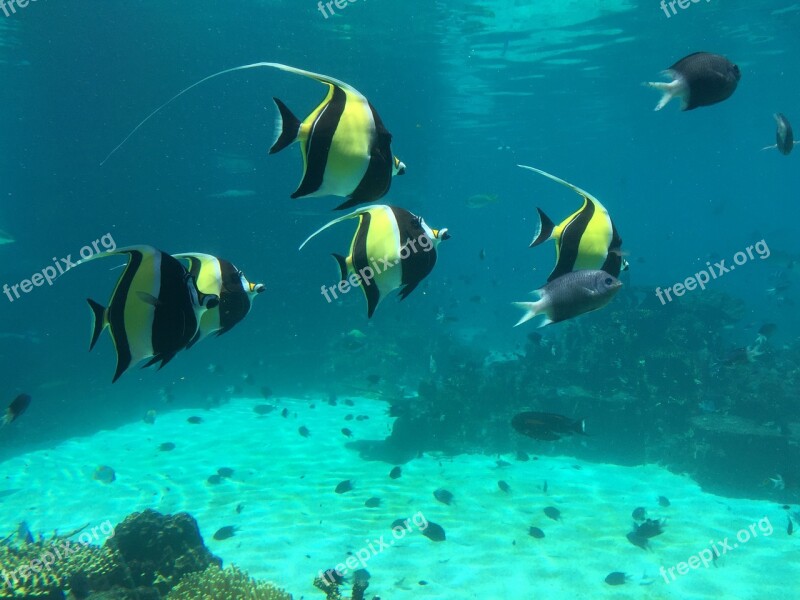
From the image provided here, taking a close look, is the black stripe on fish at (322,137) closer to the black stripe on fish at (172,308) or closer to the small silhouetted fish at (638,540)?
the black stripe on fish at (172,308)

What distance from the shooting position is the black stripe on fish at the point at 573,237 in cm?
271

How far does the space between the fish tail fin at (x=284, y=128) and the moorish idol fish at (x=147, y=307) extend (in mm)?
595

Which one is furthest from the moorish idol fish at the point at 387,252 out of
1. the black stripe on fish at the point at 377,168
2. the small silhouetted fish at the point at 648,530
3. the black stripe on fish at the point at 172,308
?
the small silhouetted fish at the point at 648,530

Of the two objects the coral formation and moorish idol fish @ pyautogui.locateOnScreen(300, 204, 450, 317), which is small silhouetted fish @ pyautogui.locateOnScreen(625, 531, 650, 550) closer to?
the coral formation

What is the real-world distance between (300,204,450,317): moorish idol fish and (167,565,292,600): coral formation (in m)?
4.78

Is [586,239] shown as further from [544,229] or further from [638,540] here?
[638,540]

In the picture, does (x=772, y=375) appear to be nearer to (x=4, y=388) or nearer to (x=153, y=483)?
(x=153, y=483)

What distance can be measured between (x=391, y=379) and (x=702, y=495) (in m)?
11.2

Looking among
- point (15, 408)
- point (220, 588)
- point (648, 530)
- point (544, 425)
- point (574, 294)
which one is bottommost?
point (648, 530)

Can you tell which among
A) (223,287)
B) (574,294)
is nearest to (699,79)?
(574,294)

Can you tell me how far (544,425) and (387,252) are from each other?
4132 millimetres

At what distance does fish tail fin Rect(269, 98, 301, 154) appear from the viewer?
1.85m

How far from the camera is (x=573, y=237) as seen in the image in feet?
8.96

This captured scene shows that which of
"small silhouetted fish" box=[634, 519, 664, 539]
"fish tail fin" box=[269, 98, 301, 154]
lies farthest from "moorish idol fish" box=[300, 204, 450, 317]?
"small silhouetted fish" box=[634, 519, 664, 539]
